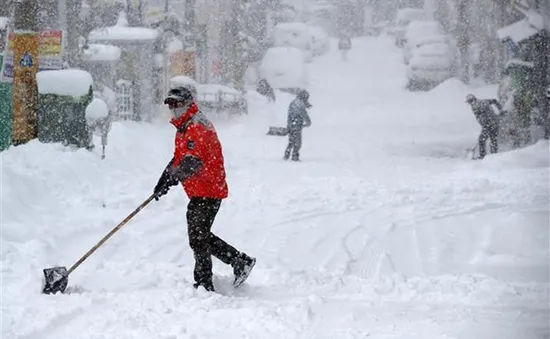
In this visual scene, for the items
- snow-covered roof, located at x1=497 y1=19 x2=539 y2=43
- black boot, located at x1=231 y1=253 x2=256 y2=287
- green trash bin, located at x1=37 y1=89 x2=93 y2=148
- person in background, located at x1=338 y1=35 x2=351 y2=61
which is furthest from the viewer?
person in background, located at x1=338 y1=35 x2=351 y2=61

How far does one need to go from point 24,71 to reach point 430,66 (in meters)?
20.3

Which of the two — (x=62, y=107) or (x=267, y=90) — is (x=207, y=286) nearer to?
(x=62, y=107)

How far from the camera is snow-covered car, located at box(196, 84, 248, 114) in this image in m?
26.8

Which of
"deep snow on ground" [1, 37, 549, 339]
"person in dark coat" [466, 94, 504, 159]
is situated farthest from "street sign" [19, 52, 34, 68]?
"person in dark coat" [466, 94, 504, 159]

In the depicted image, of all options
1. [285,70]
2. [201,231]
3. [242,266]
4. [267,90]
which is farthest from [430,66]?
[201,231]

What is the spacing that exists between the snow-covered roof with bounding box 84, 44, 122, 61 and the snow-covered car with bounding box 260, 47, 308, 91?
34.3 ft

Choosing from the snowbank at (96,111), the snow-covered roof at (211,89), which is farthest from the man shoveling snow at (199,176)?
the snow-covered roof at (211,89)

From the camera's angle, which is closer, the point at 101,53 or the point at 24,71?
the point at 24,71

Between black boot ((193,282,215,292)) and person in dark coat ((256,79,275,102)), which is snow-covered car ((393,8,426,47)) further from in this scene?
black boot ((193,282,215,292))

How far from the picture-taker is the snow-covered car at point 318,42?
41500 mm

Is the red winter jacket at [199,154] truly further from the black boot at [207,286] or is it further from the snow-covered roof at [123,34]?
the snow-covered roof at [123,34]

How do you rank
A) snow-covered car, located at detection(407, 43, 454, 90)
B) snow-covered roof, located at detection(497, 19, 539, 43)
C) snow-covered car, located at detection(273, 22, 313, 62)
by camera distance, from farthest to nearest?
snow-covered car, located at detection(273, 22, 313, 62), snow-covered car, located at detection(407, 43, 454, 90), snow-covered roof, located at detection(497, 19, 539, 43)

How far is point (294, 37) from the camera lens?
38188 millimetres

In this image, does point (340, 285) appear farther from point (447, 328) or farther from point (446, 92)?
point (446, 92)
